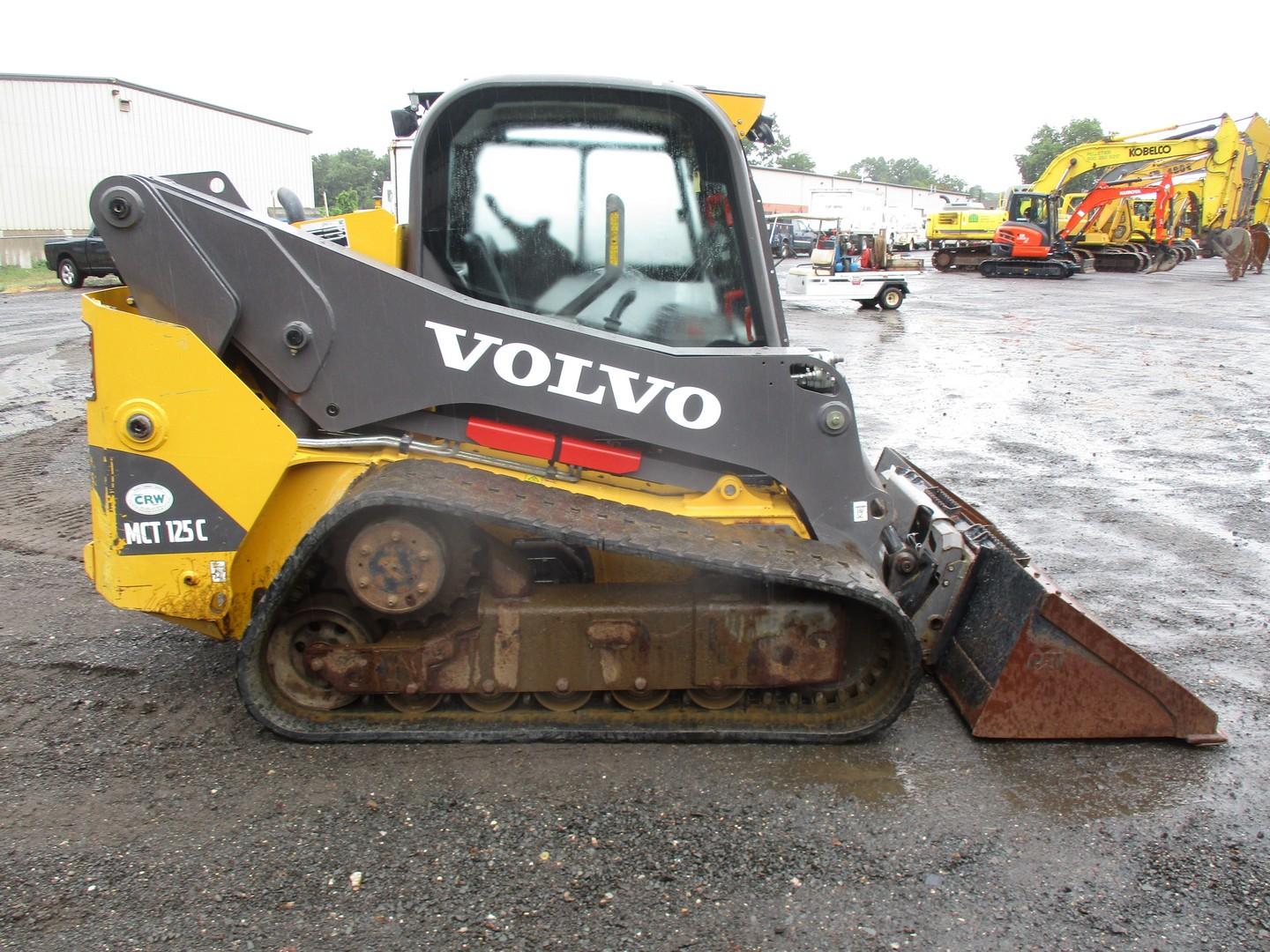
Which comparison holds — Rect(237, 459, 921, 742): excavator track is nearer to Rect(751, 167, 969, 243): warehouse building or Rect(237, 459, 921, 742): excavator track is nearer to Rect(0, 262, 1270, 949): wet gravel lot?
Rect(0, 262, 1270, 949): wet gravel lot

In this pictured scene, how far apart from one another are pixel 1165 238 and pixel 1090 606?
1137 inches

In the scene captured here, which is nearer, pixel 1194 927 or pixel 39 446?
pixel 1194 927

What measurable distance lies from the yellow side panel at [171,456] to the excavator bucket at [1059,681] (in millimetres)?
2541

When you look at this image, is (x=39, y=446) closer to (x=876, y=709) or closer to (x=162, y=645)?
(x=162, y=645)

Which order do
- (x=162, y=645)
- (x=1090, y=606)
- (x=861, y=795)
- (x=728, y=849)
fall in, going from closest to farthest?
(x=728, y=849)
(x=861, y=795)
(x=162, y=645)
(x=1090, y=606)

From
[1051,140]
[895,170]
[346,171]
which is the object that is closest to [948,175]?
[895,170]

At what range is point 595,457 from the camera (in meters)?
3.42

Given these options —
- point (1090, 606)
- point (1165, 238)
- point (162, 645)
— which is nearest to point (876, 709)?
point (1090, 606)

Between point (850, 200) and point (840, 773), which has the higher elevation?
point (850, 200)

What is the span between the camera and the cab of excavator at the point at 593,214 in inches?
135

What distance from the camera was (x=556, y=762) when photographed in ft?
10.6

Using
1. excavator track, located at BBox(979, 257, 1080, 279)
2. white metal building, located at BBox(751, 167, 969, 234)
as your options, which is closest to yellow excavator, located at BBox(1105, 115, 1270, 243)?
excavator track, located at BBox(979, 257, 1080, 279)

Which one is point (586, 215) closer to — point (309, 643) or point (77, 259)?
point (309, 643)

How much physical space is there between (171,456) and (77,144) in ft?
111
